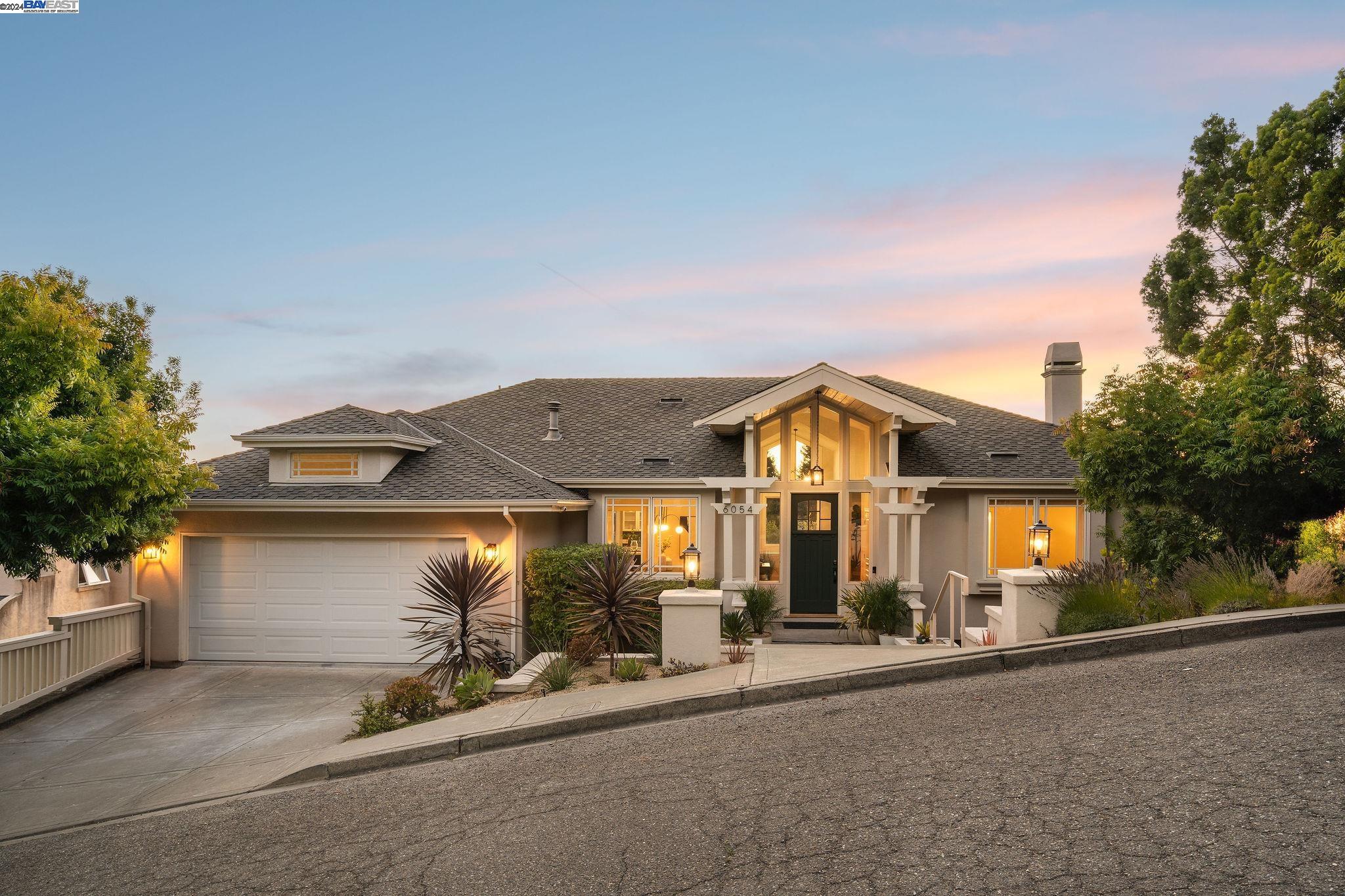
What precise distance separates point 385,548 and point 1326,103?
75.8 ft

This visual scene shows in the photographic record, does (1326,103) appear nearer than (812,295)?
Yes

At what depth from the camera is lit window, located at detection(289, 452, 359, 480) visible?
13.5 m

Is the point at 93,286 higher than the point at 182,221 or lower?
lower

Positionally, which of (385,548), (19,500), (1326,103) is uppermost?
(1326,103)

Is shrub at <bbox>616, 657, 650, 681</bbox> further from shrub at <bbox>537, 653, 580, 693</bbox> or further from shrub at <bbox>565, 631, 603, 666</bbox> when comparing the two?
shrub at <bbox>565, 631, 603, 666</bbox>

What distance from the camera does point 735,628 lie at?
38.8 ft

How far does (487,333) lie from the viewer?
936 inches

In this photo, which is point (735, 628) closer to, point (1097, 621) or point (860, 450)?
point (1097, 621)

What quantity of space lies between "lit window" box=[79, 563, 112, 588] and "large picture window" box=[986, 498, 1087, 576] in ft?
52.0

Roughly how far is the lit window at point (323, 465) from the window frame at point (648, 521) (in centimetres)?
476

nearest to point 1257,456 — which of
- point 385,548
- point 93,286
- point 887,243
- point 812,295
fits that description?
point 887,243

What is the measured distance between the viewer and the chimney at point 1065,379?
16.9 m

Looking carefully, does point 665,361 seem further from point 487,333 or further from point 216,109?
point 216,109

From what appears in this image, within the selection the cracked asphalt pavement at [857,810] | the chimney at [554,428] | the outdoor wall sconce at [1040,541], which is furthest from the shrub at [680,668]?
the chimney at [554,428]
